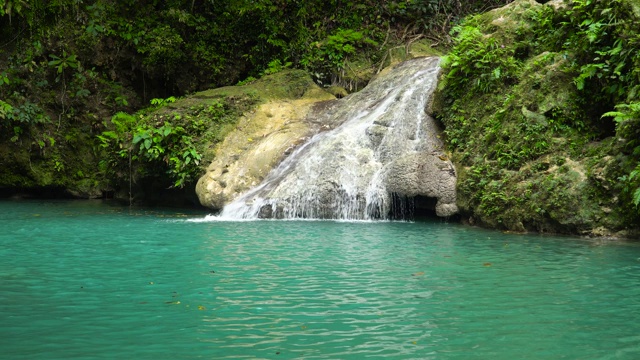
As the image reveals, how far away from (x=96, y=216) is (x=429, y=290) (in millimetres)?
9329

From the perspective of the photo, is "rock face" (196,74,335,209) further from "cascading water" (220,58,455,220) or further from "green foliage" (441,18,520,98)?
"green foliage" (441,18,520,98)

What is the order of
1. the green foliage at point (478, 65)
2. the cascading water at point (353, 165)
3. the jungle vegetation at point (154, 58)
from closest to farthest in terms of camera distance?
the green foliage at point (478, 65) < the cascading water at point (353, 165) < the jungle vegetation at point (154, 58)

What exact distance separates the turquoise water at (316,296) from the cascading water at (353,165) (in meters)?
2.88

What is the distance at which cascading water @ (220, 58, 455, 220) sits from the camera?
43.1ft

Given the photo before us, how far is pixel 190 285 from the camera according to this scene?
253 inches

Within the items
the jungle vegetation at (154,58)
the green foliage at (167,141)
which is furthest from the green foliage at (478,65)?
the jungle vegetation at (154,58)

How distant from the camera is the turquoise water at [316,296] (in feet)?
14.7

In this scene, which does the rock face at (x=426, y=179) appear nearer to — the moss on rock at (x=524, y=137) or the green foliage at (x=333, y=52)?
the moss on rock at (x=524, y=137)

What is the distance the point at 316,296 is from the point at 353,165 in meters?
7.93

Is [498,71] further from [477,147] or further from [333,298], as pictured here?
[333,298]

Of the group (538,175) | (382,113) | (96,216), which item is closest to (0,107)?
(96,216)

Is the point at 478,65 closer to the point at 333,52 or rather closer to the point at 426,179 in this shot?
the point at 426,179

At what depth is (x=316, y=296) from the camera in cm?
596

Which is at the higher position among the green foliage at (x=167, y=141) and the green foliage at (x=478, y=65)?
the green foliage at (x=478, y=65)
